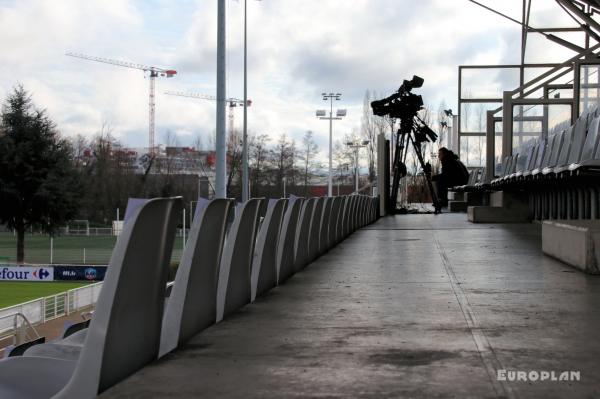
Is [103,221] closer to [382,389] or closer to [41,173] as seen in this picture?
[41,173]

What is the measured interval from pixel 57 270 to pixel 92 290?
1742 centimetres

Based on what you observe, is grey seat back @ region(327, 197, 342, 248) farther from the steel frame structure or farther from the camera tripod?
the camera tripod

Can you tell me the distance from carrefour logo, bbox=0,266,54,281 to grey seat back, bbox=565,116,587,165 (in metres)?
41.8

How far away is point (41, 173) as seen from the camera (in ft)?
217

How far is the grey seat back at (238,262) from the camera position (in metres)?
6.46


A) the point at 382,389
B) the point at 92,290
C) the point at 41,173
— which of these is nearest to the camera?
the point at 382,389

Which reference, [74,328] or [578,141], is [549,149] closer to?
[578,141]

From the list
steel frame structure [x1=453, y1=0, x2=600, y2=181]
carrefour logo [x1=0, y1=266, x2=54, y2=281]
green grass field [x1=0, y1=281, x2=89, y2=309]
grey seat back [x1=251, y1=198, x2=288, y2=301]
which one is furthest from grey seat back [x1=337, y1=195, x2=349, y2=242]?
carrefour logo [x1=0, y1=266, x2=54, y2=281]

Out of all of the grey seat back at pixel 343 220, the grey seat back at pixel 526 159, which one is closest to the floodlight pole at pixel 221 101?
the grey seat back at pixel 343 220

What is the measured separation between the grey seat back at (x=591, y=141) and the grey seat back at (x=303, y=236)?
4319mm

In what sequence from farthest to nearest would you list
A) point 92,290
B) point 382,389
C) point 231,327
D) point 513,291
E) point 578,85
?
point 92,290, point 578,85, point 513,291, point 231,327, point 382,389

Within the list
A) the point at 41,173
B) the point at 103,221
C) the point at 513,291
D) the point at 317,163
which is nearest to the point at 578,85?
the point at 513,291

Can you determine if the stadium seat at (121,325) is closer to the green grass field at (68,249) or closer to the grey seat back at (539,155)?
the grey seat back at (539,155)

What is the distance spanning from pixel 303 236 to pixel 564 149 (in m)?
6.62
